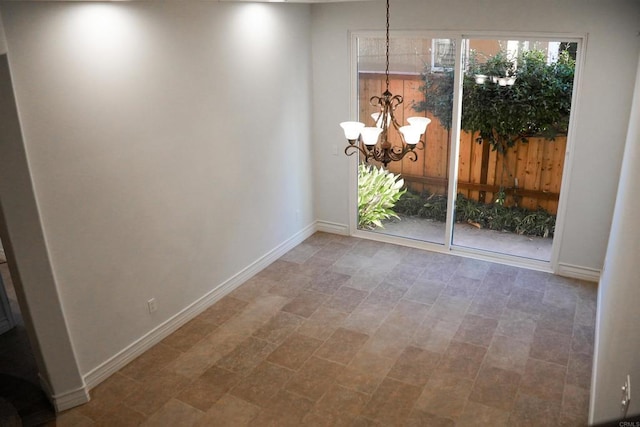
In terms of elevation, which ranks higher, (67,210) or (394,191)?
(67,210)

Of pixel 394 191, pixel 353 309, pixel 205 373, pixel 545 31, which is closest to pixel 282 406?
pixel 205 373

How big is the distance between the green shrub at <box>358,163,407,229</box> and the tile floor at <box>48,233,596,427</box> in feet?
3.03

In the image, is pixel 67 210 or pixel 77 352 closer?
pixel 67 210

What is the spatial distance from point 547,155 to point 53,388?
17.2 ft

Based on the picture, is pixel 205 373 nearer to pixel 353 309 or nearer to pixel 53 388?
pixel 53 388

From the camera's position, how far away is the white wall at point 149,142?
129 inches

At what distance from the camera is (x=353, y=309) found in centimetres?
478

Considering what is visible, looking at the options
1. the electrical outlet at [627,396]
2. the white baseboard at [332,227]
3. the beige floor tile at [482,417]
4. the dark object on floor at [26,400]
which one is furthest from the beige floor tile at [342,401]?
the white baseboard at [332,227]

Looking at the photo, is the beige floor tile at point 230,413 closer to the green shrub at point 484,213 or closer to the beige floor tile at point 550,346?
the beige floor tile at point 550,346

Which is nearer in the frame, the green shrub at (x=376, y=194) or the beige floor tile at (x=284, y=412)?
the beige floor tile at (x=284, y=412)

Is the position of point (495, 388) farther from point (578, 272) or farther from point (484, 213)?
point (484, 213)

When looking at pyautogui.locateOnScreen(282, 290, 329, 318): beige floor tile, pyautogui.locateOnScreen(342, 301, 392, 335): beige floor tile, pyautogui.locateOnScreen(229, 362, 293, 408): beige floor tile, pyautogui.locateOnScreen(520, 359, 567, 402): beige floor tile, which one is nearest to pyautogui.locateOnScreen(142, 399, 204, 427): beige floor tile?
pyautogui.locateOnScreen(229, 362, 293, 408): beige floor tile

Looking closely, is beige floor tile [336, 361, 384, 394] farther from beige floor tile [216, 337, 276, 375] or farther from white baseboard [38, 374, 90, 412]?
white baseboard [38, 374, 90, 412]

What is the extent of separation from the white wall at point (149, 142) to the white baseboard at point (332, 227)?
986 mm
